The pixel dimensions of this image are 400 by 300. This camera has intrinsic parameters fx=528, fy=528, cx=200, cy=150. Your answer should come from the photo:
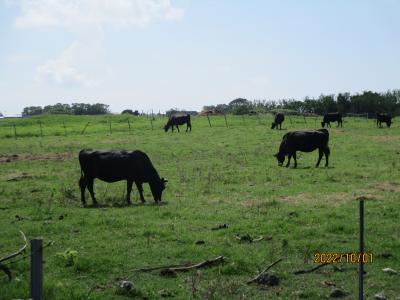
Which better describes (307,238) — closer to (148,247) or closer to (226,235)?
(226,235)

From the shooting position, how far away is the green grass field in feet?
28.6

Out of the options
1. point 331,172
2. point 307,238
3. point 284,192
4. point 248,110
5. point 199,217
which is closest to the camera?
point 307,238

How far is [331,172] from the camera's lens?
2319 cm

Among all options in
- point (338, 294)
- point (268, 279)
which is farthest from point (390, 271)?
point (268, 279)

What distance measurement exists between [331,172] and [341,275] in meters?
14.5

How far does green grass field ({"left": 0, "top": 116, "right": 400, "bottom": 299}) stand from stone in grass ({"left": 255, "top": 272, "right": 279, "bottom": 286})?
16 cm

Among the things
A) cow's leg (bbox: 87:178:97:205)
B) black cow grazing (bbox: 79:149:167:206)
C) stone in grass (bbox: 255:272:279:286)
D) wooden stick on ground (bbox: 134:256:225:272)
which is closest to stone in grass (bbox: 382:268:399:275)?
stone in grass (bbox: 255:272:279:286)

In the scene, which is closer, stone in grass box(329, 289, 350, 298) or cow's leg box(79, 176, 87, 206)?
stone in grass box(329, 289, 350, 298)

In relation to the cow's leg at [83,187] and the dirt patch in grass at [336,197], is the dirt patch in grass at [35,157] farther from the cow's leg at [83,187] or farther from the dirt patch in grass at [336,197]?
the dirt patch in grass at [336,197]

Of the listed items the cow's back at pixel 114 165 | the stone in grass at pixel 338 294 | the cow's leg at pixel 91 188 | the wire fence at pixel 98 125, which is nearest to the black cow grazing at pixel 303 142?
the cow's back at pixel 114 165

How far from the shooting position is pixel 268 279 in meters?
8.79

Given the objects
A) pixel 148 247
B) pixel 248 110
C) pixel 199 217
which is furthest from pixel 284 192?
pixel 248 110

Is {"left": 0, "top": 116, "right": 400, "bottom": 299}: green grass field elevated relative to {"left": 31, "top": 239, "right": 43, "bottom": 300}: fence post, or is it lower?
lower

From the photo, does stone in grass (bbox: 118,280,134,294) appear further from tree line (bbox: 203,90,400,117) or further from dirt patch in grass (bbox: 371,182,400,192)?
tree line (bbox: 203,90,400,117)
